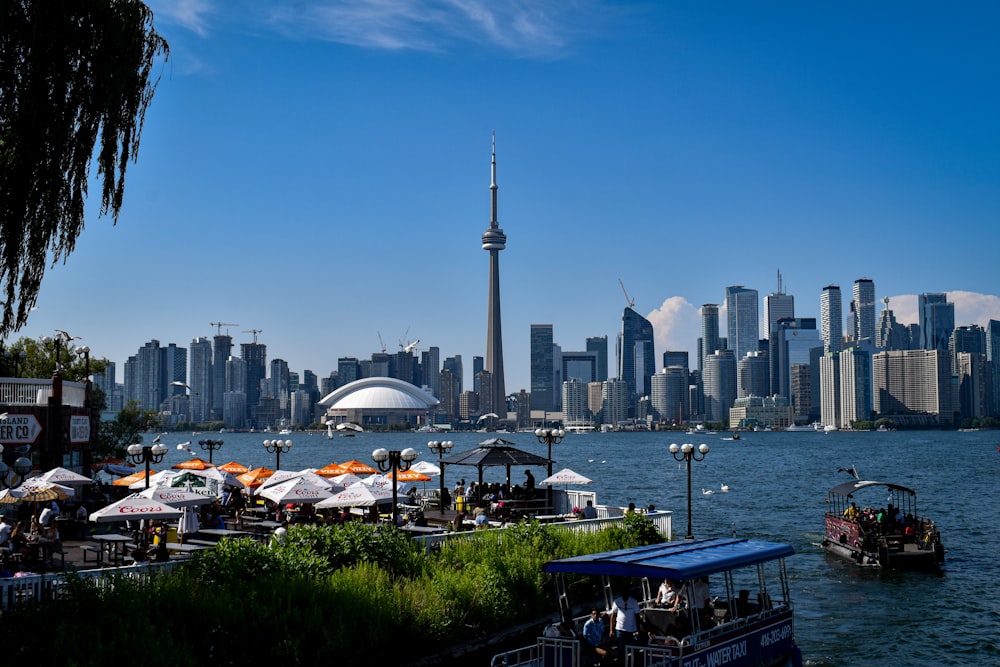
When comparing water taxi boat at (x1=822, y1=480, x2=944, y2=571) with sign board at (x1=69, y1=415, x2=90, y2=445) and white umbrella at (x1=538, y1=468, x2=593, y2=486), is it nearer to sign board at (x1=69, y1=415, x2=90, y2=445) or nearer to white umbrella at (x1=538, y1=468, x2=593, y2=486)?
white umbrella at (x1=538, y1=468, x2=593, y2=486)

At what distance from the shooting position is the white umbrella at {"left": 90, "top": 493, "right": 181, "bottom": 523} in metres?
22.9

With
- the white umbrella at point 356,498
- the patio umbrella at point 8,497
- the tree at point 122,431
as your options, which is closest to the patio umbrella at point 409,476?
the white umbrella at point 356,498

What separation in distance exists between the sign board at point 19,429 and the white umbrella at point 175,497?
31.9 feet

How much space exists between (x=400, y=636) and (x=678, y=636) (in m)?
4.77

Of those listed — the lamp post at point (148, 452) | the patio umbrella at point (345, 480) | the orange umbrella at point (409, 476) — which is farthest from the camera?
the orange umbrella at point (409, 476)

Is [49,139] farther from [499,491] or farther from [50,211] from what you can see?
[499,491]

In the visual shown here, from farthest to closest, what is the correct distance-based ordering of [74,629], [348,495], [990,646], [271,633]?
[348,495]
[990,646]
[271,633]
[74,629]

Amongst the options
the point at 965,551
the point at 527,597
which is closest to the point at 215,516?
the point at 527,597

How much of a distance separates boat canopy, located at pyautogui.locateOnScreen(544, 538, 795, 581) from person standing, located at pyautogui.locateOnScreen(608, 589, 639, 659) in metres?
0.50

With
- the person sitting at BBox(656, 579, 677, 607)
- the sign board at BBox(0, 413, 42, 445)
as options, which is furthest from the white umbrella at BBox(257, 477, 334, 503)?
the person sitting at BBox(656, 579, 677, 607)

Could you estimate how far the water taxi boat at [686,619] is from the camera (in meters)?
15.8

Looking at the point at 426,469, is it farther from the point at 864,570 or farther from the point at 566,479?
the point at 864,570

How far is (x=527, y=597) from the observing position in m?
20.4

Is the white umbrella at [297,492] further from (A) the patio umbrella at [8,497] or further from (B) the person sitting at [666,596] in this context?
(B) the person sitting at [666,596]
